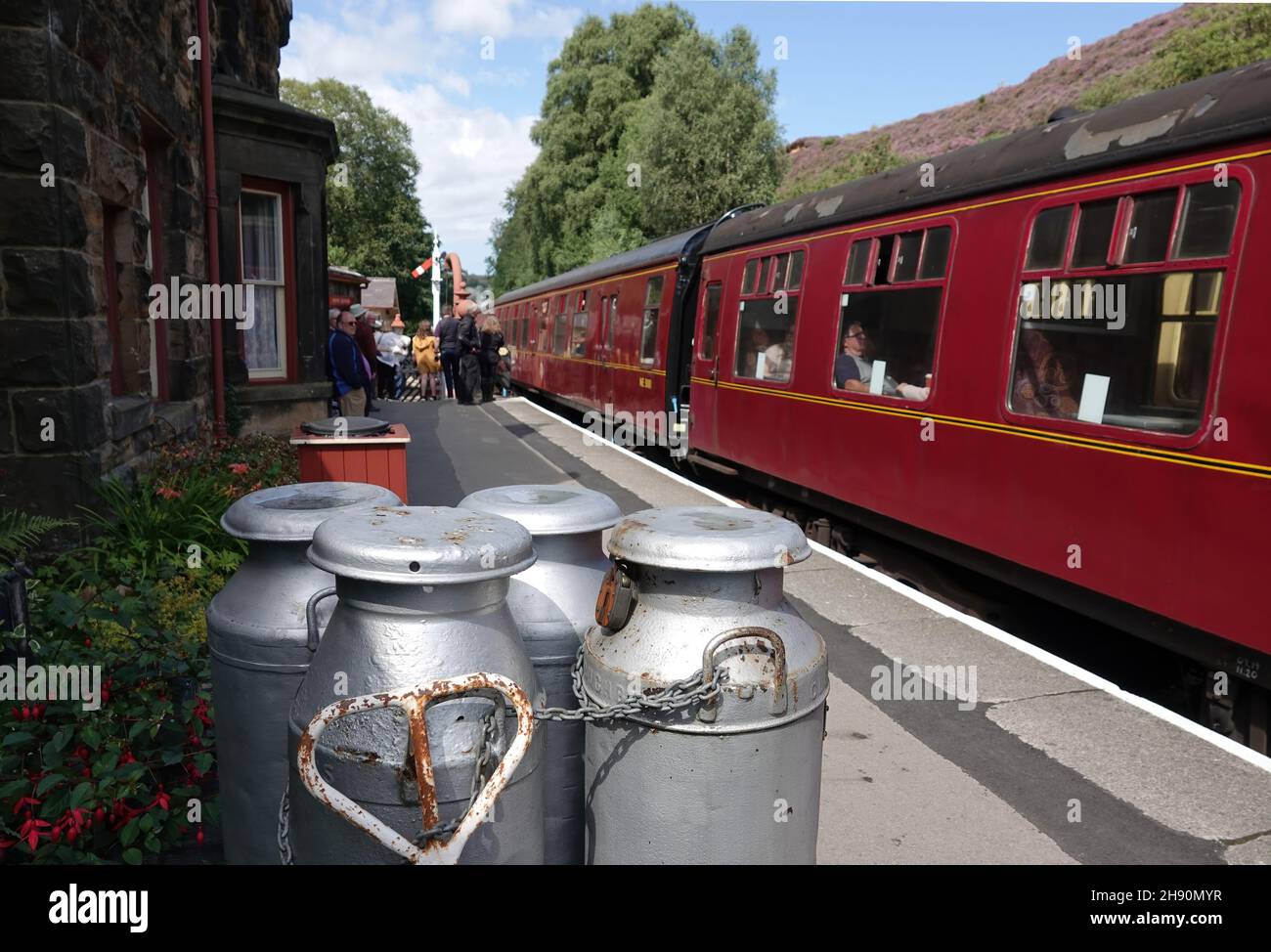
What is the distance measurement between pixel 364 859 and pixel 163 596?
347 centimetres

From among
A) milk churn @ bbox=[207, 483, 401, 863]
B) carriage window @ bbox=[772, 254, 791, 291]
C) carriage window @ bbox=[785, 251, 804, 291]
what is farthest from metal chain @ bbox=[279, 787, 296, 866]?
carriage window @ bbox=[772, 254, 791, 291]

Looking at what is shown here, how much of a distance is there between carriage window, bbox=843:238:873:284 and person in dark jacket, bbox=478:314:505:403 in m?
13.5

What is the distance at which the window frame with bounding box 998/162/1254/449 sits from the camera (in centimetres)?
→ 427

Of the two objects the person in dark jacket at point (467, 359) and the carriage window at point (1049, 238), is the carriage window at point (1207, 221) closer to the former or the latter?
the carriage window at point (1049, 238)

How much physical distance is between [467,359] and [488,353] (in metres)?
0.73

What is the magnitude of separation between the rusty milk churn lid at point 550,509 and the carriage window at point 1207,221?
3367mm

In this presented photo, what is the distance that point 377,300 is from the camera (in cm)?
3656

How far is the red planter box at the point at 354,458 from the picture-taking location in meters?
6.30

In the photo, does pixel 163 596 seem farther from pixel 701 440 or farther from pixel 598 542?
pixel 701 440

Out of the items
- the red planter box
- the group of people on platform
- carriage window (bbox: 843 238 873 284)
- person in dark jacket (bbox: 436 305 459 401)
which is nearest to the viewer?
the red planter box

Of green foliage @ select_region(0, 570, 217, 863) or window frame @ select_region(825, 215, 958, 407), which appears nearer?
green foliage @ select_region(0, 570, 217, 863)

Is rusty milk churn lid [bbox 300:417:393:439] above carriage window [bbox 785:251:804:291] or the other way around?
the other way around

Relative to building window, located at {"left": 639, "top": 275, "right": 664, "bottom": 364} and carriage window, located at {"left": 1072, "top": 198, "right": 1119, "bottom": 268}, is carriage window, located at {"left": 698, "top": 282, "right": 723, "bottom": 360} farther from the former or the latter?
carriage window, located at {"left": 1072, "top": 198, "right": 1119, "bottom": 268}

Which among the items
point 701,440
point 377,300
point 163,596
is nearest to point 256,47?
point 701,440
